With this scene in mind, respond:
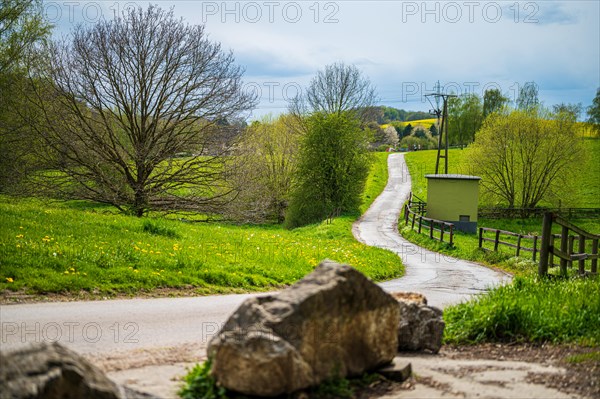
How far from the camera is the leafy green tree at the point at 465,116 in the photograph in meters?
107

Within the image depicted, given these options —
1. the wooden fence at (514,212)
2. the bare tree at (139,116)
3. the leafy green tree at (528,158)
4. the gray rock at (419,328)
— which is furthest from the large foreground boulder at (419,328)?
the wooden fence at (514,212)

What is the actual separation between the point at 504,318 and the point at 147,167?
2119cm

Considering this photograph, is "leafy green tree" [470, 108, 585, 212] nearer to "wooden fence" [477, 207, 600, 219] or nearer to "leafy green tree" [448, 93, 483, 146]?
"wooden fence" [477, 207, 600, 219]

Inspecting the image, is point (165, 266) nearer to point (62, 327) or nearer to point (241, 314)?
point (62, 327)

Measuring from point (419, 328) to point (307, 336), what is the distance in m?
2.88

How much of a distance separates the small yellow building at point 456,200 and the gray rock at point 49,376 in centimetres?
3970

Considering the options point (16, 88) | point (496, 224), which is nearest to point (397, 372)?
point (16, 88)

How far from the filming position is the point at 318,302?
5.98 meters

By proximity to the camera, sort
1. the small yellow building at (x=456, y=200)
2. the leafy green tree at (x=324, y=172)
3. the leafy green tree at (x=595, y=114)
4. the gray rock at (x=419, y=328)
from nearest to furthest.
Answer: the gray rock at (x=419, y=328)
the small yellow building at (x=456, y=200)
the leafy green tree at (x=324, y=172)
the leafy green tree at (x=595, y=114)

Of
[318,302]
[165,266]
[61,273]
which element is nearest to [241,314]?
[318,302]

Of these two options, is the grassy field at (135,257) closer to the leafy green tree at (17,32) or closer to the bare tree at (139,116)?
the bare tree at (139,116)

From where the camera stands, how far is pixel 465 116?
107812mm

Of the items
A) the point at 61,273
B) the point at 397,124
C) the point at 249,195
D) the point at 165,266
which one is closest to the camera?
the point at 61,273

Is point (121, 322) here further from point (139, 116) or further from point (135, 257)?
point (139, 116)
